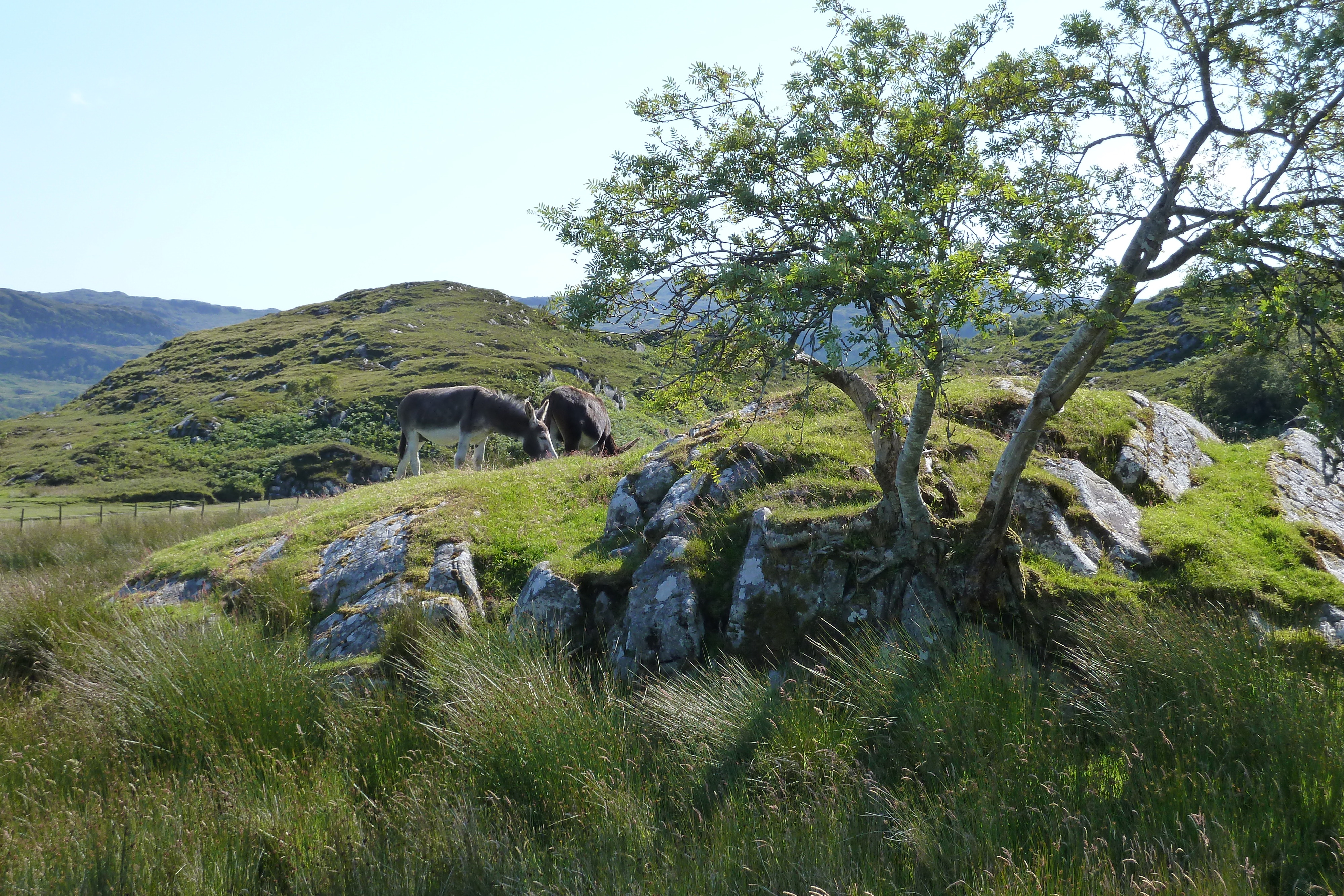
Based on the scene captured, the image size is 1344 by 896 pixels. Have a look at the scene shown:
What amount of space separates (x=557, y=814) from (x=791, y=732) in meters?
2.06

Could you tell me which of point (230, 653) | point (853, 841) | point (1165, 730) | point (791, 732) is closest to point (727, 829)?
point (853, 841)

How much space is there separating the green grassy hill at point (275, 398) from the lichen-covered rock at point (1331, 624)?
21.5 m

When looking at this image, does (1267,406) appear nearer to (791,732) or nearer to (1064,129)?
(1064,129)

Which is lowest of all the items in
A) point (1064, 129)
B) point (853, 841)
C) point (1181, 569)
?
point (853, 841)

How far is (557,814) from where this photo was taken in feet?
20.5

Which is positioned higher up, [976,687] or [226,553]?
[976,687]

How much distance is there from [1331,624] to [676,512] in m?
7.48

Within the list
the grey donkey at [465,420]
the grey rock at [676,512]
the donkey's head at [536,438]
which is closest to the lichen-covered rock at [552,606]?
the grey rock at [676,512]

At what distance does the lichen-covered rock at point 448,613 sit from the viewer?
31.8ft

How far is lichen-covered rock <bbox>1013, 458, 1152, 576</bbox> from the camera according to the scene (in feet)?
30.0

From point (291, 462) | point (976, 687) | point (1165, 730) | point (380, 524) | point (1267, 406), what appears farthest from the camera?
point (291, 462)

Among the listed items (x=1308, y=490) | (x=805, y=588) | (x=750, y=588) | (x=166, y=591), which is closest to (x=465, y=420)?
(x=166, y=591)

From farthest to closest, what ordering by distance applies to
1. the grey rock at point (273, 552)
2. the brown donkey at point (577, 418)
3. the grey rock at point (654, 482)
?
the brown donkey at point (577, 418), the grey rock at point (273, 552), the grey rock at point (654, 482)

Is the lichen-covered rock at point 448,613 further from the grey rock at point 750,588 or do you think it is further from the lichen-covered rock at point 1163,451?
the lichen-covered rock at point 1163,451
